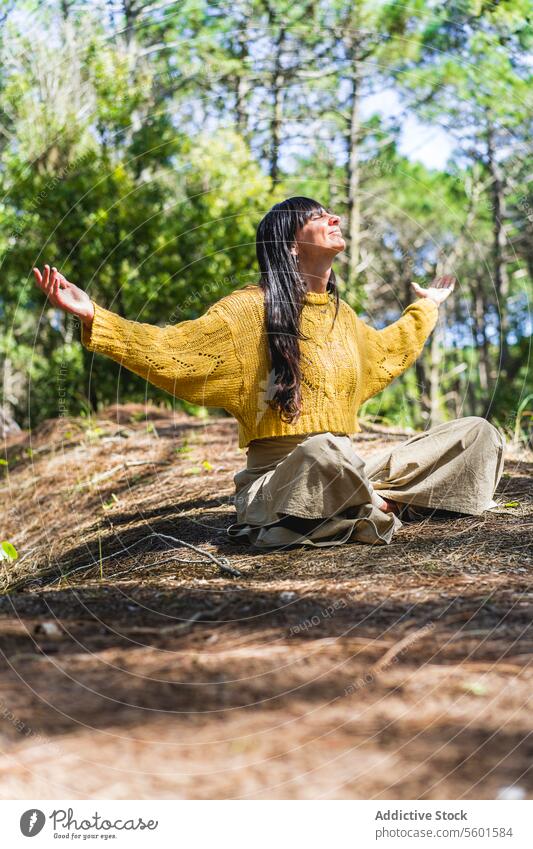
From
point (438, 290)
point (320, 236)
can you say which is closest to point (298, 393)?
point (320, 236)

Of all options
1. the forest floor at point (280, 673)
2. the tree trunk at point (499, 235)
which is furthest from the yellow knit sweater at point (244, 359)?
the tree trunk at point (499, 235)

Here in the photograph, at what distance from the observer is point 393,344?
156 inches

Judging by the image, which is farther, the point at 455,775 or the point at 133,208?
the point at 133,208

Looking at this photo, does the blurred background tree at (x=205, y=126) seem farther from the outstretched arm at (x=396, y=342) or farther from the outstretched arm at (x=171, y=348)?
the outstretched arm at (x=171, y=348)

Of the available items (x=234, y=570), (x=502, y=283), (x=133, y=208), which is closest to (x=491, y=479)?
(x=234, y=570)

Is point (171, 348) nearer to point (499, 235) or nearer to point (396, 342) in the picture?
point (396, 342)

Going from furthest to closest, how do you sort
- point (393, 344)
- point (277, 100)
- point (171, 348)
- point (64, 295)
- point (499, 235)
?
point (499, 235) < point (277, 100) < point (393, 344) < point (171, 348) < point (64, 295)

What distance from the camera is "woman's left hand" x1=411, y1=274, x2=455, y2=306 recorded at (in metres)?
4.09

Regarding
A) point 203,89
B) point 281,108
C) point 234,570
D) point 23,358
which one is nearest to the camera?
point 234,570

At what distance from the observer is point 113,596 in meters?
2.68

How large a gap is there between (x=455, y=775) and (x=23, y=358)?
14154mm

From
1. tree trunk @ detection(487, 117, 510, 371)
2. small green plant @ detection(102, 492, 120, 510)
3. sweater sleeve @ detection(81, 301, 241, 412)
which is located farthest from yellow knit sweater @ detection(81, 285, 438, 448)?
small green plant @ detection(102, 492, 120, 510)

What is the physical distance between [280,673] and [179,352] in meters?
1.56

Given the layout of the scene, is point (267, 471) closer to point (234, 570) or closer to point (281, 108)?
point (234, 570)
